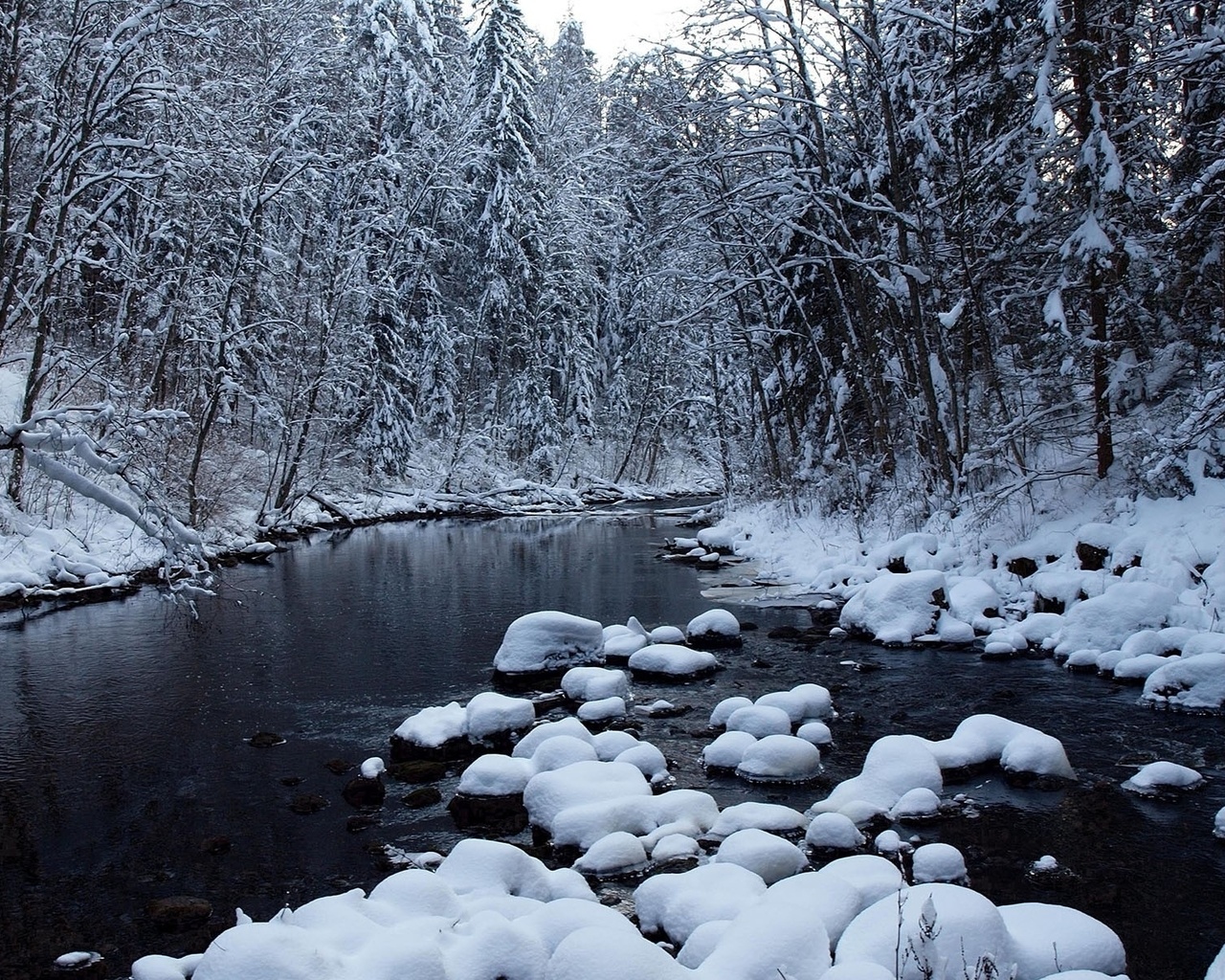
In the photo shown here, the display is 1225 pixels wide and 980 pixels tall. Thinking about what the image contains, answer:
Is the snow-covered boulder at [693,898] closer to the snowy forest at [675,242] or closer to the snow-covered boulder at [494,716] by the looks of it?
the snow-covered boulder at [494,716]

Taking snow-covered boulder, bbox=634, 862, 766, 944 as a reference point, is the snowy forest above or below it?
above

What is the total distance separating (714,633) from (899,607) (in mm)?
2372

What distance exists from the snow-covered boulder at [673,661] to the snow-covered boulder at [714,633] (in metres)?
0.90

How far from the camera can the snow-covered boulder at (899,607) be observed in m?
11.2

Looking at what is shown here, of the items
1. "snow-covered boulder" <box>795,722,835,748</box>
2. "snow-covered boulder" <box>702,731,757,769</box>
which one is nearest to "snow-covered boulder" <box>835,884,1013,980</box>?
"snow-covered boulder" <box>702,731,757,769</box>

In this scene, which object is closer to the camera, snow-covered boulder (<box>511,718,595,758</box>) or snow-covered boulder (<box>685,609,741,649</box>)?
snow-covered boulder (<box>511,718,595,758</box>)

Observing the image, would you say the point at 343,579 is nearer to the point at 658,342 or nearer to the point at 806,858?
the point at 806,858

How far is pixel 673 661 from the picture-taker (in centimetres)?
986

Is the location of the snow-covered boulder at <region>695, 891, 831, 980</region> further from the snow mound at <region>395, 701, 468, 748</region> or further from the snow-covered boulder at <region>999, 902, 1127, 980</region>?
the snow mound at <region>395, 701, 468, 748</region>

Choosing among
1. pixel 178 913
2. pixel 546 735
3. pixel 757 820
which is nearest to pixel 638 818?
pixel 757 820

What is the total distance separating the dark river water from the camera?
203 inches

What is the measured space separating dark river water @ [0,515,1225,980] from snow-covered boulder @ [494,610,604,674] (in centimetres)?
41

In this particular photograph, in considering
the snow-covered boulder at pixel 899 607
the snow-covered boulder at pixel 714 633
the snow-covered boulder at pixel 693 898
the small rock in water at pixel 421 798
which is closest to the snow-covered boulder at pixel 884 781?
the snow-covered boulder at pixel 693 898

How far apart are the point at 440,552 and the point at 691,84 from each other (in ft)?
35.1
